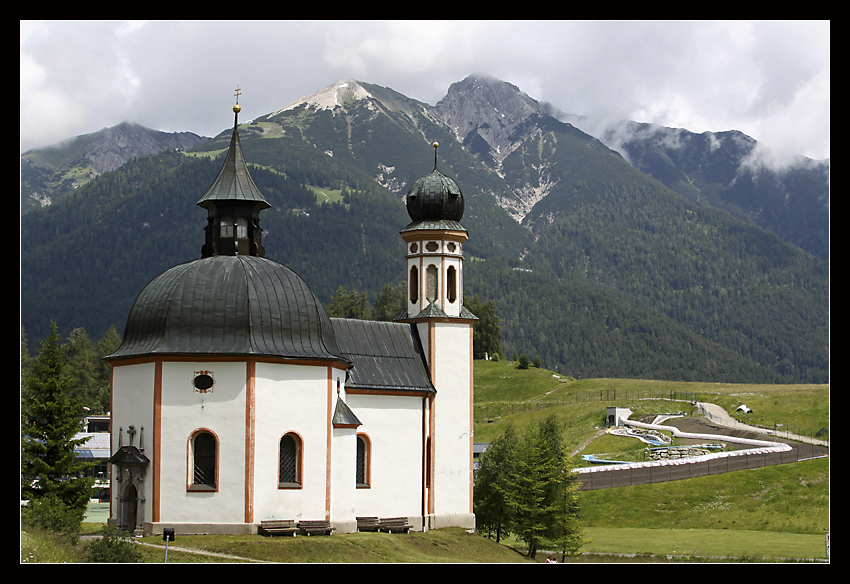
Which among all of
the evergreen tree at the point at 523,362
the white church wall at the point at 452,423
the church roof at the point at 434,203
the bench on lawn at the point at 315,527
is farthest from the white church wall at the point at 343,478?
the evergreen tree at the point at 523,362

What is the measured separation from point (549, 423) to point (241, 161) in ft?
81.5

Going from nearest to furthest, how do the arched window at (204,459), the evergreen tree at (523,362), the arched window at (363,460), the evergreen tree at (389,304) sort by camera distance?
the arched window at (204,459)
the arched window at (363,460)
the evergreen tree at (523,362)
the evergreen tree at (389,304)

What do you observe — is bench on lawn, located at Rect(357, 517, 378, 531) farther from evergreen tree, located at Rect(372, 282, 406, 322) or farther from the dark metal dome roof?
evergreen tree, located at Rect(372, 282, 406, 322)

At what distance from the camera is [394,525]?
50.8m

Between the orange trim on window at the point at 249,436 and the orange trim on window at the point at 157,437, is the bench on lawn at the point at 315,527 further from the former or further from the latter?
the orange trim on window at the point at 157,437

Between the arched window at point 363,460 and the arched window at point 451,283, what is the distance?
994 cm

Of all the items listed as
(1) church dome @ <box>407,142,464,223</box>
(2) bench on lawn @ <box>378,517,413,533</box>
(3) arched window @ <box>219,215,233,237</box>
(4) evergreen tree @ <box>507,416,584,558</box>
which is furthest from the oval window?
A: (1) church dome @ <box>407,142,464,223</box>

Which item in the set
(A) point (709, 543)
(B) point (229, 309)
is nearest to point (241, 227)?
(B) point (229, 309)

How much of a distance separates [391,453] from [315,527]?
25.5 ft

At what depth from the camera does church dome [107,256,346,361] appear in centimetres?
4444

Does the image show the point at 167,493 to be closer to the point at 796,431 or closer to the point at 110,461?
the point at 110,461

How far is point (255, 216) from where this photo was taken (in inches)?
1954

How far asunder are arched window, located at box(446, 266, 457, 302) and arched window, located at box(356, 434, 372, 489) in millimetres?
9938

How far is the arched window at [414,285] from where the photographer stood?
57406 mm
